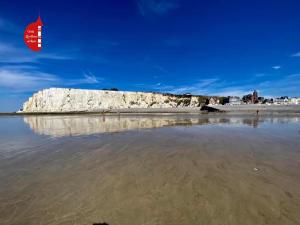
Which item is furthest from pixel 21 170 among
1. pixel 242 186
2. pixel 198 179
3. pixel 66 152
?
pixel 242 186

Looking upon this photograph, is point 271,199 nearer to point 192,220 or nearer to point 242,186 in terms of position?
point 242,186

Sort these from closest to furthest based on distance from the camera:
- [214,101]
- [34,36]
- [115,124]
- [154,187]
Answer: [154,187]
[34,36]
[115,124]
[214,101]

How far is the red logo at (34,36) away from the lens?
28.4ft

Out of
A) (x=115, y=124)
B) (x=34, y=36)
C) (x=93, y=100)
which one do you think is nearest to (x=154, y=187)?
(x=34, y=36)

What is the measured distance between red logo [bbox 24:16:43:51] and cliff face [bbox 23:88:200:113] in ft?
299

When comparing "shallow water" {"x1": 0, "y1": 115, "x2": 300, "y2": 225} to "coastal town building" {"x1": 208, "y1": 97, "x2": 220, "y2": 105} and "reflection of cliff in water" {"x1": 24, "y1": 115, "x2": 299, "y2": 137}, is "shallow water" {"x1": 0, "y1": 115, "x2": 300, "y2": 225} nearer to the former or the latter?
"reflection of cliff in water" {"x1": 24, "y1": 115, "x2": 299, "y2": 137}

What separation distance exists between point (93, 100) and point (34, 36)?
318ft

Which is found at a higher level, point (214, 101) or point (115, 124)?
point (214, 101)

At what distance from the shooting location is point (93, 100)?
103 metres

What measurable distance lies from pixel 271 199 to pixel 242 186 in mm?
769

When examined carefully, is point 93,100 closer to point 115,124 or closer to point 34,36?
point 115,124

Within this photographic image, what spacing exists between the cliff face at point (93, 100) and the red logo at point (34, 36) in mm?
91184

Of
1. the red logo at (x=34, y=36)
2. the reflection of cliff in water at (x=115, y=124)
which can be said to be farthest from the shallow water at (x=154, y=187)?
the reflection of cliff in water at (x=115, y=124)

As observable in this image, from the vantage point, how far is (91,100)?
102938 millimetres
